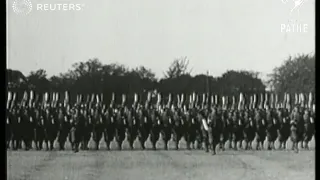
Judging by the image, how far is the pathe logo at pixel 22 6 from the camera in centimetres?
715

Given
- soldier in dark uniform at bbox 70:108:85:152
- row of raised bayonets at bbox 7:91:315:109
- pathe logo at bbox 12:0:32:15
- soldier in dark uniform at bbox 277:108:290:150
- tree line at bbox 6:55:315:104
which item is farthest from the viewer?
soldier in dark uniform at bbox 277:108:290:150

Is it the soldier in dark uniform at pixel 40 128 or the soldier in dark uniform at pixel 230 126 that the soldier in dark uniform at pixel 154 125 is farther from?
the soldier in dark uniform at pixel 40 128

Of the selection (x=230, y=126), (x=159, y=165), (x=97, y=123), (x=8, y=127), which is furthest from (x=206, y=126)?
(x=8, y=127)

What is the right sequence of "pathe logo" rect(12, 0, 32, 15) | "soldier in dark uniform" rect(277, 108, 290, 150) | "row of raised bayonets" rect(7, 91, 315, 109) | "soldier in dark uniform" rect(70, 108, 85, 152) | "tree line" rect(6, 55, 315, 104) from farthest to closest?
"soldier in dark uniform" rect(277, 108, 290, 150) < "soldier in dark uniform" rect(70, 108, 85, 152) < "row of raised bayonets" rect(7, 91, 315, 109) < "tree line" rect(6, 55, 315, 104) < "pathe logo" rect(12, 0, 32, 15)

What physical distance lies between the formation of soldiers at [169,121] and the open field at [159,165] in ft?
0.29

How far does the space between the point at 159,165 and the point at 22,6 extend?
1842mm

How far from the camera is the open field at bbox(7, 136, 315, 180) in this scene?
7270mm

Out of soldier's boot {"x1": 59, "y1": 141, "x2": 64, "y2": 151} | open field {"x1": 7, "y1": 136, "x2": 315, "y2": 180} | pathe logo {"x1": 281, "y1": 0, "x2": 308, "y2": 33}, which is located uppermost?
pathe logo {"x1": 281, "y1": 0, "x2": 308, "y2": 33}

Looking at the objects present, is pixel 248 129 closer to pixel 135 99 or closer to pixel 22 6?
pixel 135 99

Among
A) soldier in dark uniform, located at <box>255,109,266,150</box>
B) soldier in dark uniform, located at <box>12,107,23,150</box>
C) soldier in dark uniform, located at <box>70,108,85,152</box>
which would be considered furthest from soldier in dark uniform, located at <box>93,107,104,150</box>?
soldier in dark uniform, located at <box>255,109,266,150</box>

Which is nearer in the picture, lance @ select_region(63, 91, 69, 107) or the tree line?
the tree line

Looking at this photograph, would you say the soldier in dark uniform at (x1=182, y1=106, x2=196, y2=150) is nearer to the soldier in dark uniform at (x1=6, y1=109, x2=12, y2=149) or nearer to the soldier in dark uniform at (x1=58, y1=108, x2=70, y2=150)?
the soldier in dark uniform at (x1=58, y1=108, x2=70, y2=150)

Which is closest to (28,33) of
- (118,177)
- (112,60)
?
(112,60)

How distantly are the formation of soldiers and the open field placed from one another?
0.29ft
